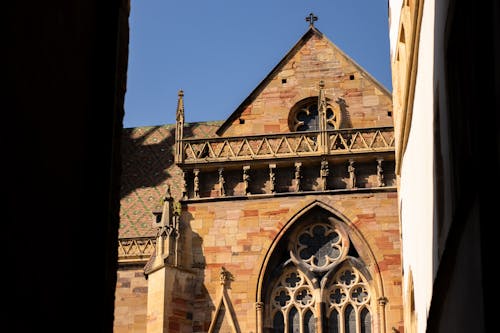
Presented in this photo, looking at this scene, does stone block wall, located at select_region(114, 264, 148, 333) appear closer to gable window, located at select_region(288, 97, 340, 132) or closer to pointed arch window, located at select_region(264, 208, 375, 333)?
pointed arch window, located at select_region(264, 208, 375, 333)

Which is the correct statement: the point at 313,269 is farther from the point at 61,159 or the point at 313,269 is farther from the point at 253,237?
the point at 61,159

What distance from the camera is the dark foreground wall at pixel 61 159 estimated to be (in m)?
6.86

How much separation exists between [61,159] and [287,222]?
13601 mm

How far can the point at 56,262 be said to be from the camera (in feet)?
25.2

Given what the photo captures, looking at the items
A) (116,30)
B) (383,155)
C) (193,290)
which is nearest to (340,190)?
(383,155)

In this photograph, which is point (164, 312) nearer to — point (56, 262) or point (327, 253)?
point (327, 253)

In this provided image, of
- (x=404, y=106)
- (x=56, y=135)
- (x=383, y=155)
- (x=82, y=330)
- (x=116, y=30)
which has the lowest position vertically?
(x=82, y=330)

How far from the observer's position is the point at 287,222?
21281 millimetres

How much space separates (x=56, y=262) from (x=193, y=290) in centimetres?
1339

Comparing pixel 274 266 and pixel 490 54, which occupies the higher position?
pixel 274 266

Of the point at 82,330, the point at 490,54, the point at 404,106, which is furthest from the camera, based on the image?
the point at 404,106

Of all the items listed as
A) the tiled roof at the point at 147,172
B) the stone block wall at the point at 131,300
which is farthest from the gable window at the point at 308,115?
the stone block wall at the point at 131,300

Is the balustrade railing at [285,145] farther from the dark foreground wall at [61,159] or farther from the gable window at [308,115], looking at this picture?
the dark foreground wall at [61,159]

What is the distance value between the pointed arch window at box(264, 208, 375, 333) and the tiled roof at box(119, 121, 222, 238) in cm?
570
